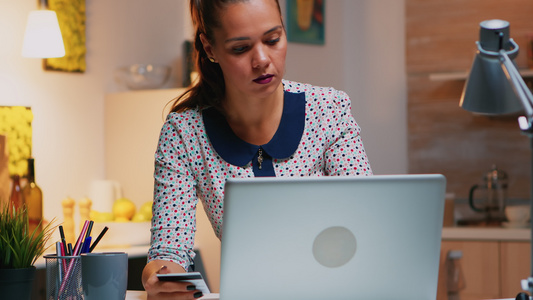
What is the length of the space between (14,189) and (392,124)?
2.01m

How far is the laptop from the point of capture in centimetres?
111

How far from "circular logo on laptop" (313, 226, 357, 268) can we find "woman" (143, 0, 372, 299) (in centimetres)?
50

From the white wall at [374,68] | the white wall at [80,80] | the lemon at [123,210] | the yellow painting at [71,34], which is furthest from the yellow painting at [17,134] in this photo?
the white wall at [374,68]

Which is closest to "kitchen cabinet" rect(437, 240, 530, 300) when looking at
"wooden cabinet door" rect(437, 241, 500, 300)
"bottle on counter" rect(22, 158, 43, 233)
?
"wooden cabinet door" rect(437, 241, 500, 300)

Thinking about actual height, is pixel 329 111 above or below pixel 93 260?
above

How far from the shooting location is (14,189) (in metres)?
2.85

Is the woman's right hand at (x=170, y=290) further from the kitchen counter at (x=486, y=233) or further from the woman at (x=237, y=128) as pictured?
the kitchen counter at (x=486, y=233)

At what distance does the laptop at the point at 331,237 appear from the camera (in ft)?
3.63

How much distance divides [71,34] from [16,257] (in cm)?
210

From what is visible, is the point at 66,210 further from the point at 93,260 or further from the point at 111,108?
the point at 93,260

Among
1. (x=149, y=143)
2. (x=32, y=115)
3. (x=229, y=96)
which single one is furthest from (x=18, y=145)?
(x=229, y=96)

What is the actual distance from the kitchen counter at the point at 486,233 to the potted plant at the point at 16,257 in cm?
244

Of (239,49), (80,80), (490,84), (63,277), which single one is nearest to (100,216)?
(80,80)

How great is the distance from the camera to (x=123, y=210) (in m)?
3.05
